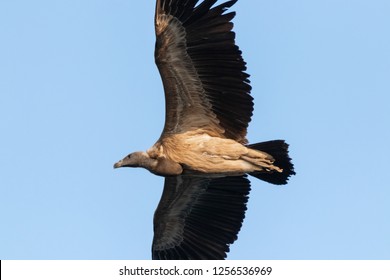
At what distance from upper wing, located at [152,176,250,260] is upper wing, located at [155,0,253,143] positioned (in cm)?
141

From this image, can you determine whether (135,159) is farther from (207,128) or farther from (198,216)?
(198,216)

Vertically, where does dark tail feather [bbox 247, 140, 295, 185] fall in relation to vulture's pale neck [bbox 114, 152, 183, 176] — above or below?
above

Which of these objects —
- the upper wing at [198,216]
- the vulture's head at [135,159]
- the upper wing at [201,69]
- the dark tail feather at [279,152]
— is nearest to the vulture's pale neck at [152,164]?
the vulture's head at [135,159]

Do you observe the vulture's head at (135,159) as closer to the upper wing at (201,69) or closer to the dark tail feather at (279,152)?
the upper wing at (201,69)

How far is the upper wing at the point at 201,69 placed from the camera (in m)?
17.9

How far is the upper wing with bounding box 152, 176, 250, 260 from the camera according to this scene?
64.9 ft

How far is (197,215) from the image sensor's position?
20156 mm

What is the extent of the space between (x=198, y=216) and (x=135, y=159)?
1995mm

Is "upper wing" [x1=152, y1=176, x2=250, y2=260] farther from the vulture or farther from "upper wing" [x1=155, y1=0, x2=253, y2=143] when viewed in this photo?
"upper wing" [x1=155, y1=0, x2=253, y2=143]

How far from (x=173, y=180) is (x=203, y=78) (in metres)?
2.17

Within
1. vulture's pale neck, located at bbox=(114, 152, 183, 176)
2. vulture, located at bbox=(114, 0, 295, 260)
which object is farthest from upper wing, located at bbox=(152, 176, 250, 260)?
vulture's pale neck, located at bbox=(114, 152, 183, 176)

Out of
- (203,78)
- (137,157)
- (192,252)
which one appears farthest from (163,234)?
(203,78)

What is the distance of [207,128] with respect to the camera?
18.8m

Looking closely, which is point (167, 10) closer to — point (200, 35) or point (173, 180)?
point (200, 35)
